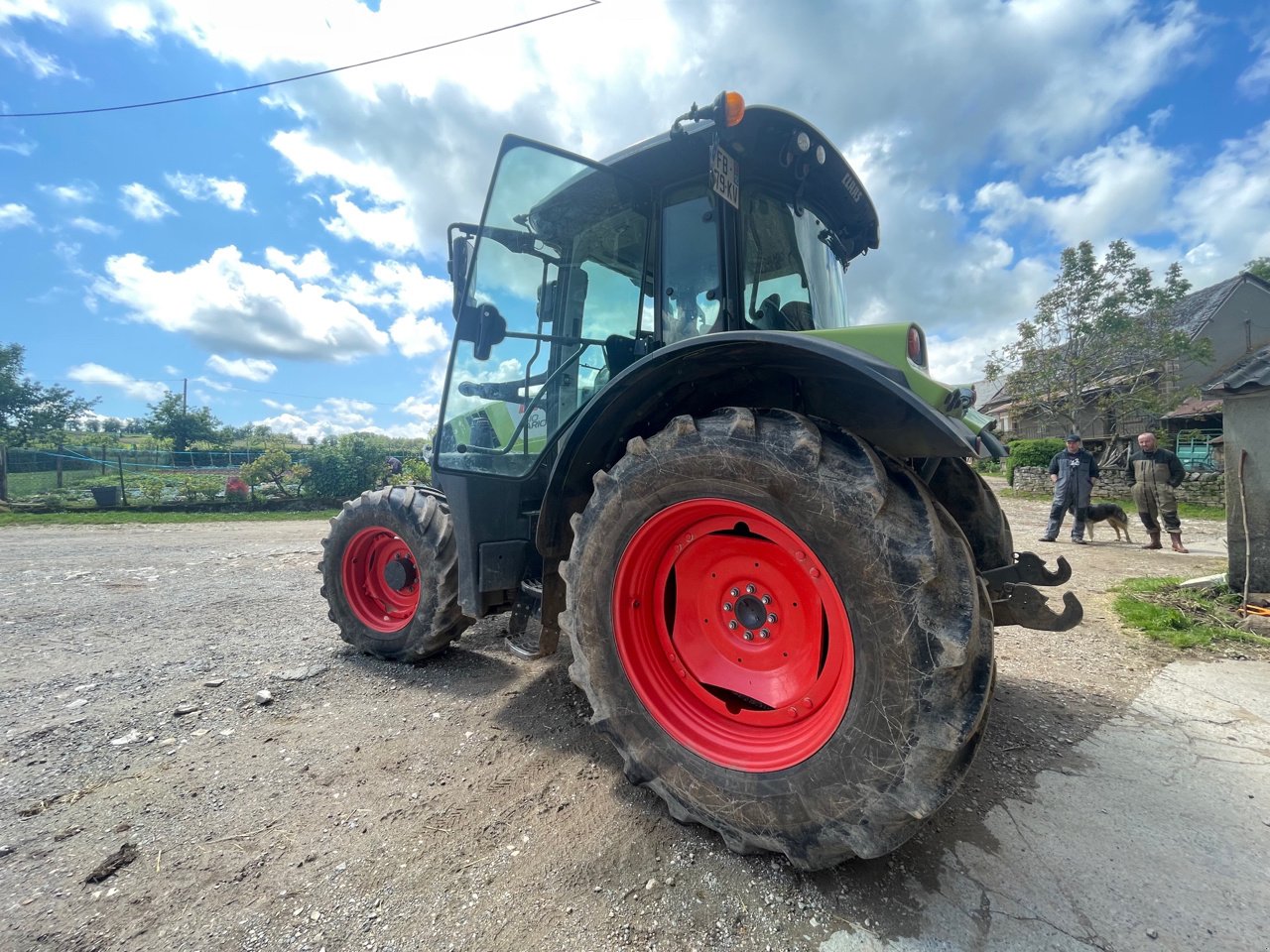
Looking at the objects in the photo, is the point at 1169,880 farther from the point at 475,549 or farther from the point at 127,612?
the point at 127,612

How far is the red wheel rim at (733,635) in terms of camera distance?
5.12 feet

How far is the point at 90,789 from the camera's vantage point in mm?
1900

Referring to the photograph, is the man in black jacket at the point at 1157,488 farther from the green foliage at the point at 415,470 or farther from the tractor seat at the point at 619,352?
the green foliage at the point at 415,470

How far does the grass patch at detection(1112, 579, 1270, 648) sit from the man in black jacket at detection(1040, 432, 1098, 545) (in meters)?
3.59

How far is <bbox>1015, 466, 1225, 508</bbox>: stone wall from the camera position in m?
12.0

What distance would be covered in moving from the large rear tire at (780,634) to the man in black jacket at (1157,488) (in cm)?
860

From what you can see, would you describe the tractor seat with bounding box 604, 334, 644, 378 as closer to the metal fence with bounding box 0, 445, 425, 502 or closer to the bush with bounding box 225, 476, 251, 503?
the bush with bounding box 225, 476, 251, 503

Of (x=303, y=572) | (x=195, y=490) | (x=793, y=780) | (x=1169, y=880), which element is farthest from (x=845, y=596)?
(x=195, y=490)

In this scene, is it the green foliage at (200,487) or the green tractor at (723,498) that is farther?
the green foliage at (200,487)

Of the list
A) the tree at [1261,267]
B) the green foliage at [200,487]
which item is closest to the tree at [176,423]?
the green foliage at [200,487]

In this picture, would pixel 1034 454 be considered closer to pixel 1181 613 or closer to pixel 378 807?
pixel 1181 613

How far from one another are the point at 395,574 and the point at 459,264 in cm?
177

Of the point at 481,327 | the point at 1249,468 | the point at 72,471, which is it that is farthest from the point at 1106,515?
the point at 72,471

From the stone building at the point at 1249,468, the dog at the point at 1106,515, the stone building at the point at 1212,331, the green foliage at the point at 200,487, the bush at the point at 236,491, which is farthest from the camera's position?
the stone building at the point at 1212,331
